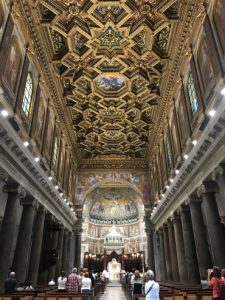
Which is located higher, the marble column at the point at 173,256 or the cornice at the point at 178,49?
the cornice at the point at 178,49

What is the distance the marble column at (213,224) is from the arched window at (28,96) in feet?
28.2

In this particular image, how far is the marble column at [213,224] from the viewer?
31.7ft

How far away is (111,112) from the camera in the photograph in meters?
20.1

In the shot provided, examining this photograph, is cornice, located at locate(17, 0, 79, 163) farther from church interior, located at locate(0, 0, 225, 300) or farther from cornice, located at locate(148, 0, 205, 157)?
cornice, located at locate(148, 0, 205, 157)

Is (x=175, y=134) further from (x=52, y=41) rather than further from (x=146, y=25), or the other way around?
(x=52, y=41)

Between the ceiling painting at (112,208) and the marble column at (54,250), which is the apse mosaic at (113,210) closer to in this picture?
the ceiling painting at (112,208)

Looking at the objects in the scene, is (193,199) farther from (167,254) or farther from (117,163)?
(117,163)

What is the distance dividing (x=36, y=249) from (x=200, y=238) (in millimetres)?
7984

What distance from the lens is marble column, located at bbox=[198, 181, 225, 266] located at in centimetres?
967

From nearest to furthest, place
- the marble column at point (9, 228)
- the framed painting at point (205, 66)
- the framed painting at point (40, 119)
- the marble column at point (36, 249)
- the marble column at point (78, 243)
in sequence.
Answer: the marble column at point (9, 228)
the framed painting at point (205, 66)
the marble column at point (36, 249)
the framed painting at point (40, 119)
the marble column at point (78, 243)

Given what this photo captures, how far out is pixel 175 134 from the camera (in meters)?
15.5

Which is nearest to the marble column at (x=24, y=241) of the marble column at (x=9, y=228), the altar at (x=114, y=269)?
the marble column at (x=9, y=228)

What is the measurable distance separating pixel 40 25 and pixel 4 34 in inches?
117

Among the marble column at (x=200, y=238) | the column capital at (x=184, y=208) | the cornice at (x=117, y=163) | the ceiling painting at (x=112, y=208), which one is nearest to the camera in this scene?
the marble column at (x=200, y=238)
